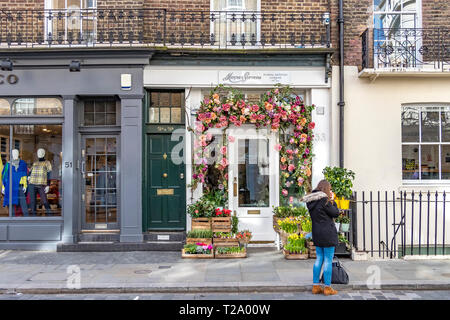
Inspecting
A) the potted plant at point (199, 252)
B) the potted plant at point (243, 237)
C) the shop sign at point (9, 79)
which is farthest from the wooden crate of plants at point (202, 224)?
the shop sign at point (9, 79)

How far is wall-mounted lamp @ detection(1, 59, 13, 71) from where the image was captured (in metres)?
9.56

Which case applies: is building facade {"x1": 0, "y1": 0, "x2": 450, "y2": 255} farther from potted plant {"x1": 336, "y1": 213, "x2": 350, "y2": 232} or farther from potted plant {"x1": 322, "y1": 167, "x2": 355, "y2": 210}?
potted plant {"x1": 336, "y1": 213, "x2": 350, "y2": 232}

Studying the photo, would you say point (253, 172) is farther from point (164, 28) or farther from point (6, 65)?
point (6, 65)

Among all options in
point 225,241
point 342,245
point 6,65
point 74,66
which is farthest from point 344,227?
point 6,65

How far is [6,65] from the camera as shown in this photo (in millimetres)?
9578

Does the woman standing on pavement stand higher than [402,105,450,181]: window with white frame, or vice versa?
[402,105,450,181]: window with white frame

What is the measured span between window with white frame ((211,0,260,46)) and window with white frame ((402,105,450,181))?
165 inches

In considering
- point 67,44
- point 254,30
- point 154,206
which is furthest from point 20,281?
point 254,30

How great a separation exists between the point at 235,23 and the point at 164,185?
4.34m

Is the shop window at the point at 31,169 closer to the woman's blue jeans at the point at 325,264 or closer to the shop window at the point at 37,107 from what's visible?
the shop window at the point at 37,107

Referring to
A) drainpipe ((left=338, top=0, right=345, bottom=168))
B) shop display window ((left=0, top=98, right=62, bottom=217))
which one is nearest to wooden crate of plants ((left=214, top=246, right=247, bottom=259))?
drainpipe ((left=338, top=0, right=345, bottom=168))

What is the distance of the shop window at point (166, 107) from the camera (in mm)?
10406

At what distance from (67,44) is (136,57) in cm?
172

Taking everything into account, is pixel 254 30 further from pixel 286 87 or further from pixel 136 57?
pixel 136 57
